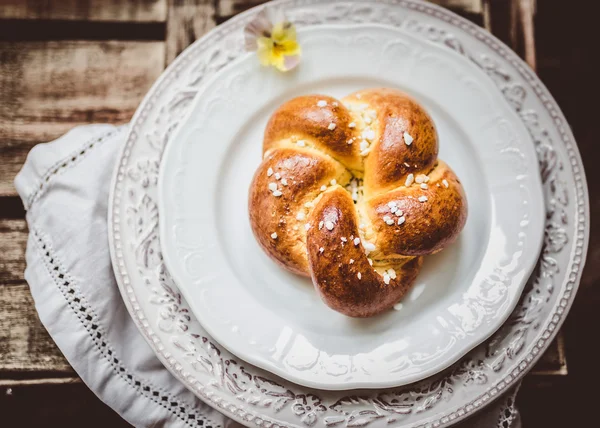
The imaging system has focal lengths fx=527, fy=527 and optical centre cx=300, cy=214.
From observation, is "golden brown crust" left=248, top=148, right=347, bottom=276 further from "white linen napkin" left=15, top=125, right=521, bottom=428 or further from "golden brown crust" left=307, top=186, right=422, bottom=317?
"white linen napkin" left=15, top=125, right=521, bottom=428

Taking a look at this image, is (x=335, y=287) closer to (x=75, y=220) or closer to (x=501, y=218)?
(x=501, y=218)

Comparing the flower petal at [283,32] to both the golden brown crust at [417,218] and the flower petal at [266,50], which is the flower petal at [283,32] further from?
the golden brown crust at [417,218]

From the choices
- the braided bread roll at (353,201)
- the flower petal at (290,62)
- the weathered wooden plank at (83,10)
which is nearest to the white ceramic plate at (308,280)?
the flower petal at (290,62)

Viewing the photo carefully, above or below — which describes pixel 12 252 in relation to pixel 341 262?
below

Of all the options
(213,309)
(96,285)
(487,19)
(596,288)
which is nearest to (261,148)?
(213,309)

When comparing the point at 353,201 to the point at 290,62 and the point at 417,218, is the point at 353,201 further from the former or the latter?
the point at 290,62

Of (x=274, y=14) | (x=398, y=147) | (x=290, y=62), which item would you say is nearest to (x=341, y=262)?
(x=398, y=147)
